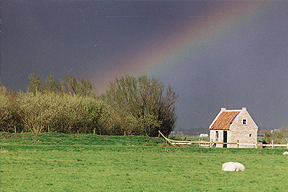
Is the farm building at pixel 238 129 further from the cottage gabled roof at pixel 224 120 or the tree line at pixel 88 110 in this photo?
the tree line at pixel 88 110

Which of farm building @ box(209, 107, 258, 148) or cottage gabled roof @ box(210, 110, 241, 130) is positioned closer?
farm building @ box(209, 107, 258, 148)

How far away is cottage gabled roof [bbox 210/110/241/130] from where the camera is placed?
5200 cm

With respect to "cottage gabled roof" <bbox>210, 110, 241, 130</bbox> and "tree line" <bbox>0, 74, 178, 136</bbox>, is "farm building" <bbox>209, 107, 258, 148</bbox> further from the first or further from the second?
"tree line" <bbox>0, 74, 178, 136</bbox>

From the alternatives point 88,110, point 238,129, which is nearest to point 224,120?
point 238,129

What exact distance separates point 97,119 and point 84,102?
352 cm

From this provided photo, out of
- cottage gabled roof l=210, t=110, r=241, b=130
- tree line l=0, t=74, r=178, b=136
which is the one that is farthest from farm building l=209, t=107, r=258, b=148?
tree line l=0, t=74, r=178, b=136

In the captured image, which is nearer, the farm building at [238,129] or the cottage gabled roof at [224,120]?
the farm building at [238,129]

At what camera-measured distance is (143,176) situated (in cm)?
1692

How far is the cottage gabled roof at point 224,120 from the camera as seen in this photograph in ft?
171

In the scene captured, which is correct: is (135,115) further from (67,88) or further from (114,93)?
(67,88)

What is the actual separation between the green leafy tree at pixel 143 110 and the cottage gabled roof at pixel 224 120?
799 centimetres

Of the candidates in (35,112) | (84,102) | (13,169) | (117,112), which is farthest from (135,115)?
(13,169)

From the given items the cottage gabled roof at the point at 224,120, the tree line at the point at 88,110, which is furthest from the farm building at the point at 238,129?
the tree line at the point at 88,110

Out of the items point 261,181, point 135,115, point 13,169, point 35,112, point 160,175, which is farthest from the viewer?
point 135,115
